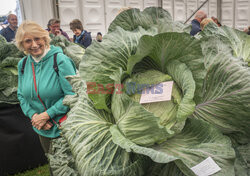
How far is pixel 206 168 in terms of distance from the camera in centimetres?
70

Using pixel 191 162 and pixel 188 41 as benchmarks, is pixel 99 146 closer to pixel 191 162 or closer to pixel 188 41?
pixel 191 162

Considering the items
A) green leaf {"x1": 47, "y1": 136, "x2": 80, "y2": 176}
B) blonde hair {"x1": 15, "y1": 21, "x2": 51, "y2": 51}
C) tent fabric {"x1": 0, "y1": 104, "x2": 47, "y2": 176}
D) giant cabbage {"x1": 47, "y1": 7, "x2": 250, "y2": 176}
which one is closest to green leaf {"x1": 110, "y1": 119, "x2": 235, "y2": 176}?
giant cabbage {"x1": 47, "y1": 7, "x2": 250, "y2": 176}

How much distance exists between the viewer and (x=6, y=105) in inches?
107

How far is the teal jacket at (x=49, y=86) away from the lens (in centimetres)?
188

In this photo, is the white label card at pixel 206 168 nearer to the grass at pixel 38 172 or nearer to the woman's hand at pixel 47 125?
the woman's hand at pixel 47 125

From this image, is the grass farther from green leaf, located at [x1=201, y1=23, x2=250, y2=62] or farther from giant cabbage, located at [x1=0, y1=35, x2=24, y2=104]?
green leaf, located at [x1=201, y1=23, x2=250, y2=62]

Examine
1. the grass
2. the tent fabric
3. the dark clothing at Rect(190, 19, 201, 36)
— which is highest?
the dark clothing at Rect(190, 19, 201, 36)

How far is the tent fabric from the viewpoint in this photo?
2.73 m

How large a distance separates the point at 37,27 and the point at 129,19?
1415 mm

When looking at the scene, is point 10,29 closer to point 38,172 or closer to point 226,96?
point 38,172

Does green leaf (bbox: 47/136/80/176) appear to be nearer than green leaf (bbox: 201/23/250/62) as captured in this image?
Yes

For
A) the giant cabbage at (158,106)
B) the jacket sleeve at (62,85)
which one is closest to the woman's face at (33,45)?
the jacket sleeve at (62,85)

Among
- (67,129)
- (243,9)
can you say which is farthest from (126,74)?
(243,9)

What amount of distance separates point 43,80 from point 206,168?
5.25ft
